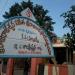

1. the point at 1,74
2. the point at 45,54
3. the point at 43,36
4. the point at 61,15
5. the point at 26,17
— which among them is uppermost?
the point at 61,15

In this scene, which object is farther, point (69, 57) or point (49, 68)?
point (69, 57)

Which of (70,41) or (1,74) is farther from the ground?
(70,41)

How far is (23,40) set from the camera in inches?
266

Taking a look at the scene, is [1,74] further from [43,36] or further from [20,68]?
[43,36]

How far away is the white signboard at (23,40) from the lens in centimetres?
641

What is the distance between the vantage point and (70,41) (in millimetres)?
19547

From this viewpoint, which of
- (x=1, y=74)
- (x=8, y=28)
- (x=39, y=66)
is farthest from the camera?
(x=1, y=74)

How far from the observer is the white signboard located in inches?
253

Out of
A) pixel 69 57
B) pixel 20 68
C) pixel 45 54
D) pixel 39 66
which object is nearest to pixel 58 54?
pixel 69 57

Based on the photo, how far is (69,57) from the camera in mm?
26188

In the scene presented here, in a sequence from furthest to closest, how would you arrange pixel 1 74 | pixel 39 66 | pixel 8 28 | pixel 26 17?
pixel 1 74
pixel 39 66
pixel 26 17
pixel 8 28

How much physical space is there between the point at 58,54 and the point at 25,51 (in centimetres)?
2041

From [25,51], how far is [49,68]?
12.9 meters

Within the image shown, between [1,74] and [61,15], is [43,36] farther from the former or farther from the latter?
[1,74]
